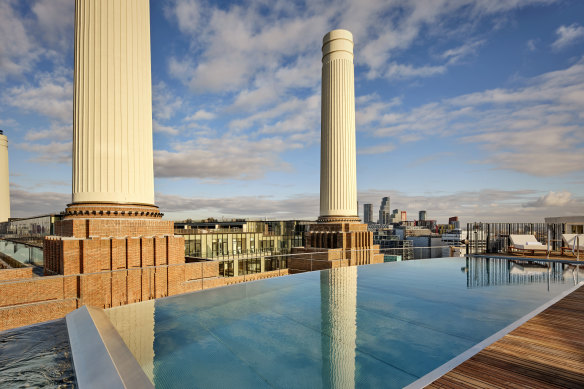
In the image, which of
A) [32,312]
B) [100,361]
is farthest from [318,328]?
[32,312]

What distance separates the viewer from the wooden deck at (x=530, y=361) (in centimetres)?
306

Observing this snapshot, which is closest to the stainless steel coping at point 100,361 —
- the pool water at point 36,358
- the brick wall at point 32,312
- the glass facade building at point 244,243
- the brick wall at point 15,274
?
the pool water at point 36,358

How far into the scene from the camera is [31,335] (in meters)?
3.73

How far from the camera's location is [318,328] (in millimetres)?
5059

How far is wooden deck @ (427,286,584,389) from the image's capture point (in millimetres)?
3061

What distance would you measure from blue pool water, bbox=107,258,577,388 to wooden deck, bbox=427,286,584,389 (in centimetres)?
47

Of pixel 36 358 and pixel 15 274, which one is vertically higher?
pixel 36 358

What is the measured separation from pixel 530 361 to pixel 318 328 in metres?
2.93

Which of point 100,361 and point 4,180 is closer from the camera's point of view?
point 100,361

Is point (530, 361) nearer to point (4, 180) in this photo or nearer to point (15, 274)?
point (15, 274)

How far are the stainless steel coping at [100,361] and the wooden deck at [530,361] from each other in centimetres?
300

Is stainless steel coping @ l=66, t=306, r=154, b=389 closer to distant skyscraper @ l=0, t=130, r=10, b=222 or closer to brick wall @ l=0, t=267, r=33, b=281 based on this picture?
brick wall @ l=0, t=267, r=33, b=281

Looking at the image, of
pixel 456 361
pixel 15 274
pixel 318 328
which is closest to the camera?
pixel 456 361

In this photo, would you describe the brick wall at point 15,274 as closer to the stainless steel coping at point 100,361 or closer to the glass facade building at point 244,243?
the stainless steel coping at point 100,361
